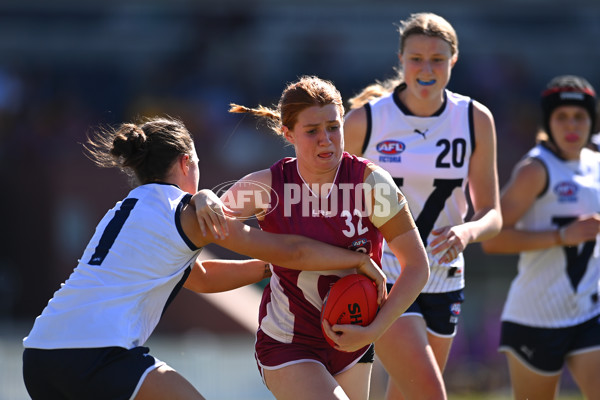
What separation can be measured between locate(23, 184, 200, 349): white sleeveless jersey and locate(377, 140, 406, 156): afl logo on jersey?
1.39 m

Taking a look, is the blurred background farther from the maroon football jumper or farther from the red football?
the red football

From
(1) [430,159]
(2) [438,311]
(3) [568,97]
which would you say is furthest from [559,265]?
(1) [430,159]

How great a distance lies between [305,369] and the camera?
372cm

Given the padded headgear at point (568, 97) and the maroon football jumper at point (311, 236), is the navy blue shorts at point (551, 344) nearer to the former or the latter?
the padded headgear at point (568, 97)

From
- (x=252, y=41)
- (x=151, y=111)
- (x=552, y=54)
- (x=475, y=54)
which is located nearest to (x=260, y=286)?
(x=151, y=111)

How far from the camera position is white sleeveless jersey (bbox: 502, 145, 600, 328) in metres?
5.56

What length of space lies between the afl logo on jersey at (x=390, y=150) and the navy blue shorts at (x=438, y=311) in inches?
28.4

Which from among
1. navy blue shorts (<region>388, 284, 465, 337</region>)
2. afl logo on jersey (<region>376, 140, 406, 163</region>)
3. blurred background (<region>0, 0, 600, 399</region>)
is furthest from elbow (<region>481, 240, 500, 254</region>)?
blurred background (<region>0, 0, 600, 399</region>)

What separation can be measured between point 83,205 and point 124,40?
575cm

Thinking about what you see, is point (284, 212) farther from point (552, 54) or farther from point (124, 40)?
point (552, 54)

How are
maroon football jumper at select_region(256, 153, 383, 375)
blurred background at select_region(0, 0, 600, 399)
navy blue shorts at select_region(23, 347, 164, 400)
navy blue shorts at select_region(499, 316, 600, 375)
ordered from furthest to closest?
1. blurred background at select_region(0, 0, 600, 399)
2. navy blue shorts at select_region(499, 316, 600, 375)
3. maroon football jumper at select_region(256, 153, 383, 375)
4. navy blue shorts at select_region(23, 347, 164, 400)

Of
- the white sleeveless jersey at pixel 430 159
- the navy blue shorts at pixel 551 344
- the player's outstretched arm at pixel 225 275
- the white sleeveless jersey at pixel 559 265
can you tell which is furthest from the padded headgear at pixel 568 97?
the player's outstretched arm at pixel 225 275

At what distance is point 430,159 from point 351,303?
1338mm

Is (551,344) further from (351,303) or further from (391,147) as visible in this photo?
(351,303)
